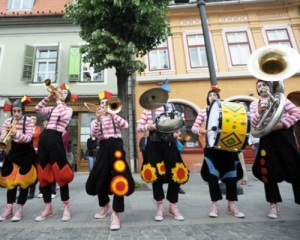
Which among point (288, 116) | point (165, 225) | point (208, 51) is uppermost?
point (208, 51)

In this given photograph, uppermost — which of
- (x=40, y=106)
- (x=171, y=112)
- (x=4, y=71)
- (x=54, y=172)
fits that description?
(x=4, y=71)

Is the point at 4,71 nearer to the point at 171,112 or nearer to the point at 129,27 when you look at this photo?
the point at 129,27

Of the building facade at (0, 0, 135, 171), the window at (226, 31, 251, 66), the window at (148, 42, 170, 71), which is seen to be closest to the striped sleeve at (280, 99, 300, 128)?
the building facade at (0, 0, 135, 171)

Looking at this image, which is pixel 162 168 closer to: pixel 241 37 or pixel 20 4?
pixel 241 37

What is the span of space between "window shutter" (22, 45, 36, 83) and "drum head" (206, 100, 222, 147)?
35.7 feet

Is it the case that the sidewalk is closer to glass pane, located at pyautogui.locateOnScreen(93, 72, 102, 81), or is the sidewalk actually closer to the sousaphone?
the sousaphone

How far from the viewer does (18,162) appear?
11.9 ft

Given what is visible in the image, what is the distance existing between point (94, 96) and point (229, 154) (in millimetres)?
9158

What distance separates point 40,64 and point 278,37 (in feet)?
40.6

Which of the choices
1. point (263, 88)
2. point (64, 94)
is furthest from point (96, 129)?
point (263, 88)

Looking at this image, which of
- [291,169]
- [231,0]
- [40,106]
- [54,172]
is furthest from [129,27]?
[231,0]

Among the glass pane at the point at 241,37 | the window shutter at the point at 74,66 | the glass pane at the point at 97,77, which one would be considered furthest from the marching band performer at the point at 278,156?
the glass pane at the point at 241,37

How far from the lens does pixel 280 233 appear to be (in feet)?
8.62

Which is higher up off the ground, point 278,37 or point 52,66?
point 278,37
